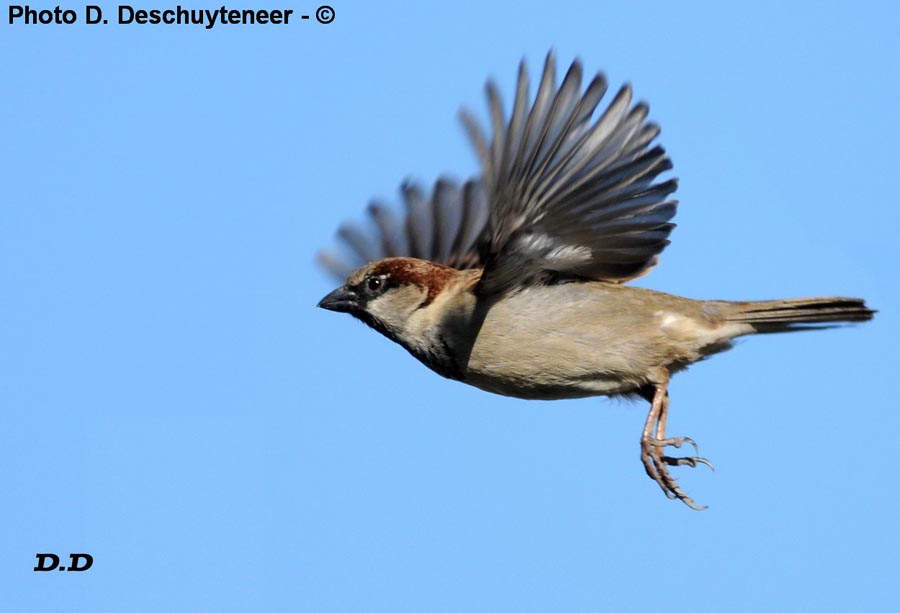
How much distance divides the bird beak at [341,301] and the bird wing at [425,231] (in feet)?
3.36

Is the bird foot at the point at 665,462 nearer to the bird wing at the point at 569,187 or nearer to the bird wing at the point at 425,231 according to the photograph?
the bird wing at the point at 569,187

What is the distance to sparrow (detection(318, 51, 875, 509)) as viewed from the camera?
4930 mm

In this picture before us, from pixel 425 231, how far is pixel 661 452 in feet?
7.98

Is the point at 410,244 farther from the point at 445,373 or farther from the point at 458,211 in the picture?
the point at 445,373

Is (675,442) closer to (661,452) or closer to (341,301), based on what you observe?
(661,452)

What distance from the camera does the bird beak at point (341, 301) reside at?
240 inches

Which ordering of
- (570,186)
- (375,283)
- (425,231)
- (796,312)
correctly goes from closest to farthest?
(570,186) < (796,312) < (375,283) < (425,231)

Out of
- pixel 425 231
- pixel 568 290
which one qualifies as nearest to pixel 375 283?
pixel 568 290

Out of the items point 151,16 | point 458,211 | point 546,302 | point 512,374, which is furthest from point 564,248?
point 151,16

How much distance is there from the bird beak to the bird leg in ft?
5.31

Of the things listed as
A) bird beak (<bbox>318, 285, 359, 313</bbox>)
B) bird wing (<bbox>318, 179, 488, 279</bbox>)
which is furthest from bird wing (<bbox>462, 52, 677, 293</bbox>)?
bird wing (<bbox>318, 179, 488, 279</bbox>)

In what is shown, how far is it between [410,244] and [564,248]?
196 cm

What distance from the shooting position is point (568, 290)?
5.70m

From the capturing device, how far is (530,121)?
4809 mm
